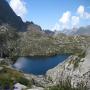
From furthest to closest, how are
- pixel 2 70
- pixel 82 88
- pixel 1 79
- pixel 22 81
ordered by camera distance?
pixel 2 70 < pixel 22 81 < pixel 1 79 < pixel 82 88

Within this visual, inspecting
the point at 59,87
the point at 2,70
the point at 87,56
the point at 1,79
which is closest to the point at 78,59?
the point at 87,56

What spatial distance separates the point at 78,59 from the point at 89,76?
6103 millimetres

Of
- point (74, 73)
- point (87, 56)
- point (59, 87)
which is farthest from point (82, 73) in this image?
point (59, 87)

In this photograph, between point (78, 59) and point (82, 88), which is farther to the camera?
point (78, 59)

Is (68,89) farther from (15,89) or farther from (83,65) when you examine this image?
(83,65)

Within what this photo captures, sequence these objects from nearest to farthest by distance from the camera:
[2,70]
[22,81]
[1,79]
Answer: [1,79] < [22,81] < [2,70]

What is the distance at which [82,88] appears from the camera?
34.7 feet

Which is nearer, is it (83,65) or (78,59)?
(83,65)

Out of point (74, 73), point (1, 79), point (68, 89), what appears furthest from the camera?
point (74, 73)

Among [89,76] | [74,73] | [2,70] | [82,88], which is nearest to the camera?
[82,88]

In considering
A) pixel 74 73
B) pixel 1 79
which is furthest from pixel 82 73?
pixel 1 79

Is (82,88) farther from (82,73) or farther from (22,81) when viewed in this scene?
(82,73)

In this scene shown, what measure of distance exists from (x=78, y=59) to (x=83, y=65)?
122 inches

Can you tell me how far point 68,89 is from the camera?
11398 millimetres
